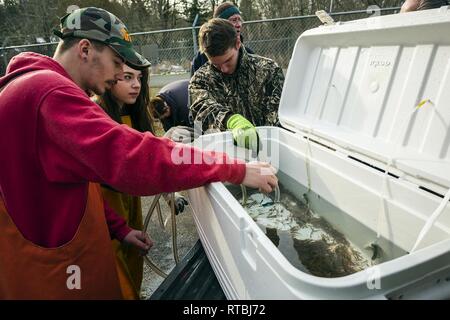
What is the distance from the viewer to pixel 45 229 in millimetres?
1097

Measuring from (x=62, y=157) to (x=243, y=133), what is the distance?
103 cm

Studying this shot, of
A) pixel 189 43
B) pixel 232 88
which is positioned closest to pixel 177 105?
pixel 232 88

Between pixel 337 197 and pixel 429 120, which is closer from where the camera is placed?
pixel 429 120

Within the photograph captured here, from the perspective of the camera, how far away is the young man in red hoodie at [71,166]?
0.93 metres

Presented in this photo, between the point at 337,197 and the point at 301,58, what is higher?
the point at 301,58

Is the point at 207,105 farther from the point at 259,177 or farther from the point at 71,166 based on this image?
the point at 71,166

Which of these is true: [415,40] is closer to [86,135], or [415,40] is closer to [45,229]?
[86,135]

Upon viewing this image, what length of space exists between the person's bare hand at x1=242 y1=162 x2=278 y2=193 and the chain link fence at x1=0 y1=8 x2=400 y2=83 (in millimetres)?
5511

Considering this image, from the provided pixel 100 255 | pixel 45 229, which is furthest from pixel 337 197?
pixel 45 229

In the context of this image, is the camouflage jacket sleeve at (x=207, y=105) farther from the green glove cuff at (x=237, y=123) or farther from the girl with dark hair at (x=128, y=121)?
the girl with dark hair at (x=128, y=121)

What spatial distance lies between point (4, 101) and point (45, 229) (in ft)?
1.38

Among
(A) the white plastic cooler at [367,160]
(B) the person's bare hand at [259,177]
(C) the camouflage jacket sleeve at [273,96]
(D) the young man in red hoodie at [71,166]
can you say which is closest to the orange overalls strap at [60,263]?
(D) the young man in red hoodie at [71,166]

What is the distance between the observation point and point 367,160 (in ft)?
4.66
